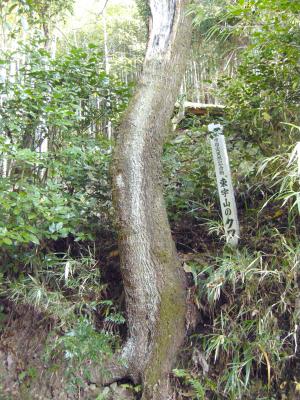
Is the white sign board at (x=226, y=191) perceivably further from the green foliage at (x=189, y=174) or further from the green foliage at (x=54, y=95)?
the green foliage at (x=54, y=95)

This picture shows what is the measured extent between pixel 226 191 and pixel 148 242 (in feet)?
2.48

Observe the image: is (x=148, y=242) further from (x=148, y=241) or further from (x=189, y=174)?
(x=189, y=174)

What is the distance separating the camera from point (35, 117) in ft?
10.3

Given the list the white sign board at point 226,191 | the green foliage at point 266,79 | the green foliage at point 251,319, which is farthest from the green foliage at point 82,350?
the green foliage at point 266,79

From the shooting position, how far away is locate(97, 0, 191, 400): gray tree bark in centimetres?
246

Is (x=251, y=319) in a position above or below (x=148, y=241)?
below

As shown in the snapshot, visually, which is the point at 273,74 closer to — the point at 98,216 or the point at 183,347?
the point at 98,216

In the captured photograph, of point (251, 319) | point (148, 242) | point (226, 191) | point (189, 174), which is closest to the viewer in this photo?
point (251, 319)

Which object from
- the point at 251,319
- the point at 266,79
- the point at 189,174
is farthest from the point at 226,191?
the point at 266,79

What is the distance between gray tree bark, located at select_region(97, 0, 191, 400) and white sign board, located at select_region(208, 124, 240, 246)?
0.44 metres

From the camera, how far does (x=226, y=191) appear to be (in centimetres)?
283

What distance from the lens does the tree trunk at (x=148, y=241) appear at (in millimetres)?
2461

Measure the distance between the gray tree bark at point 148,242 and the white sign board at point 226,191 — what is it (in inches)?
17.4

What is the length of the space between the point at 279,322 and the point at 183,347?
0.69 metres
